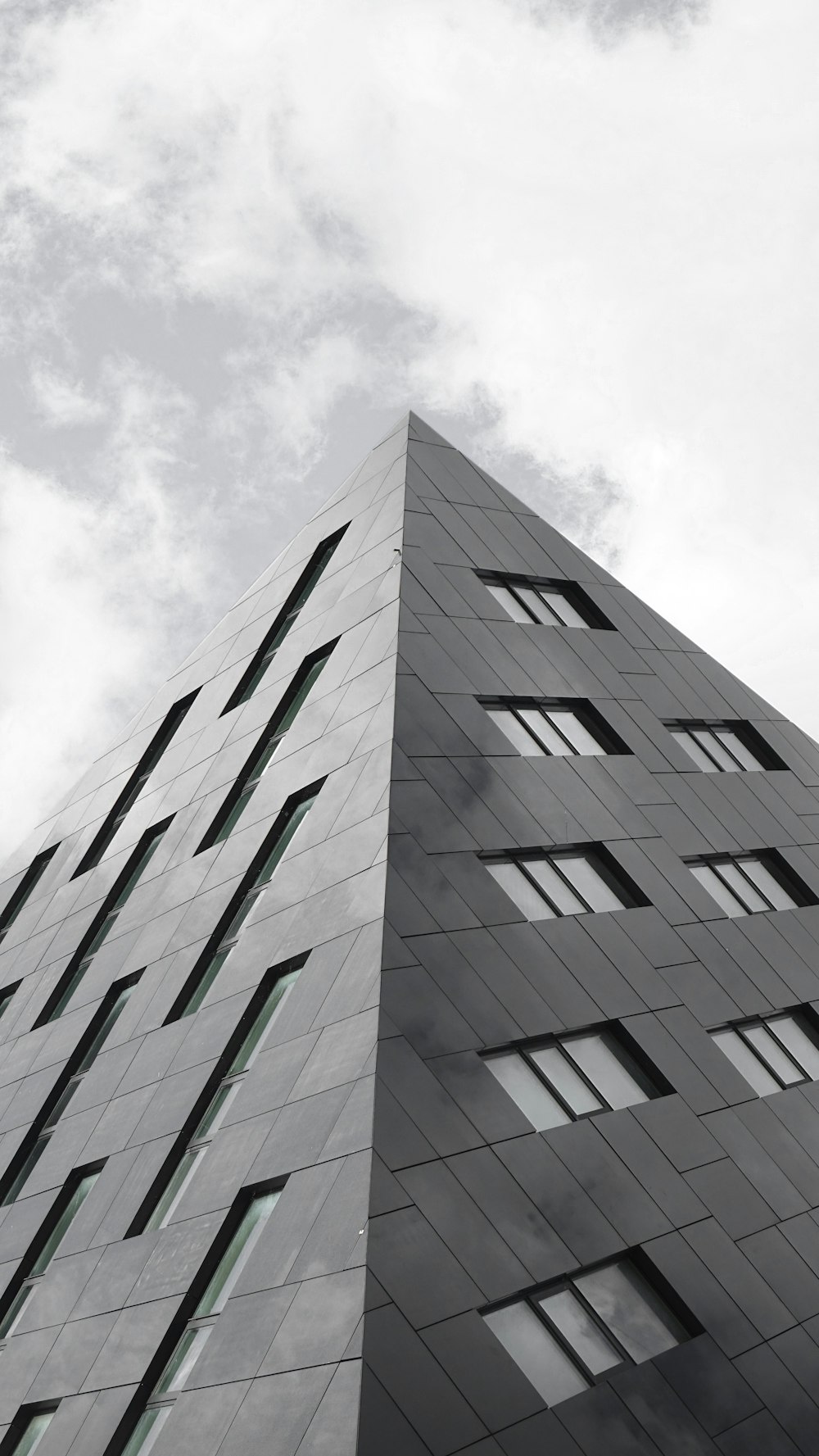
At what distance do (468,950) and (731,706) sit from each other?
58.2 ft

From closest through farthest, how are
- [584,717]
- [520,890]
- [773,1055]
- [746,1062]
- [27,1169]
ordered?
[520,890]
[746,1062]
[773,1055]
[27,1169]
[584,717]

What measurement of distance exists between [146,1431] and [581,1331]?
21.9 feet

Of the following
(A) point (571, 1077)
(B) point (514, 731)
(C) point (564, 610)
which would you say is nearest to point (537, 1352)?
(A) point (571, 1077)

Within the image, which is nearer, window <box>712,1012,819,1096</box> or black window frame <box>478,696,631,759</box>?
window <box>712,1012,819,1096</box>

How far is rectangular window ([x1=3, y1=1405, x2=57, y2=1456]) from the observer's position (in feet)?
70.0

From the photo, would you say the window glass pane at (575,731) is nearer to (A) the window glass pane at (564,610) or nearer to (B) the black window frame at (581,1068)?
(A) the window glass pane at (564,610)

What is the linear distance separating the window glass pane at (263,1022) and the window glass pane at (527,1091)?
12.9 ft

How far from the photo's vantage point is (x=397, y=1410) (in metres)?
14.8

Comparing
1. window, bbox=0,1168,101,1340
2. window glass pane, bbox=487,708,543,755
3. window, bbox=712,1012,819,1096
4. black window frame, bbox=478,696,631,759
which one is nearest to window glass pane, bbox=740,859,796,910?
window, bbox=712,1012,819,1096

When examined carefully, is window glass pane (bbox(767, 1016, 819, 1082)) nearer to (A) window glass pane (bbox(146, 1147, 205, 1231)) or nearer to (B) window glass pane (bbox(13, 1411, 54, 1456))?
(A) window glass pane (bbox(146, 1147, 205, 1231))

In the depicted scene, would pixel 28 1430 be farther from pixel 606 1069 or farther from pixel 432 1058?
pixel 606 1069

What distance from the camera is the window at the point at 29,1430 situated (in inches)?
840

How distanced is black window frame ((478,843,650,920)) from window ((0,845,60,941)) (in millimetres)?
21339

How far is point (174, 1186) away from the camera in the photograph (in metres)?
22.1
